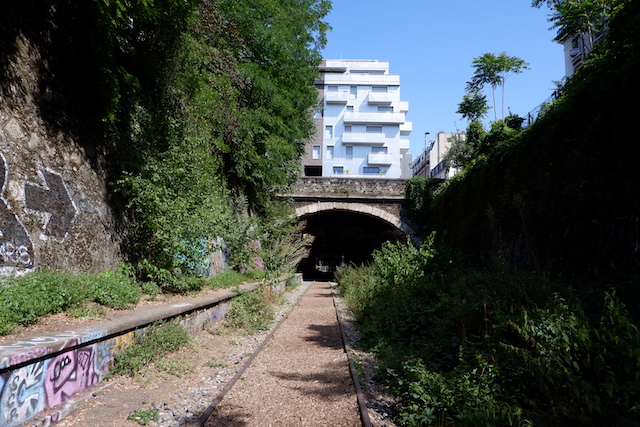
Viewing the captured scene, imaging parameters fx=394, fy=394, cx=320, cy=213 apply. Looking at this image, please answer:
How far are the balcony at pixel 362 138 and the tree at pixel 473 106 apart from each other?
21070mm

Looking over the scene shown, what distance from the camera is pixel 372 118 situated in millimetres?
46906

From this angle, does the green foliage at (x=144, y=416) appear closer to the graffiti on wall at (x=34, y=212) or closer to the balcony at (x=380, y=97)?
the graffiti on wall at (x=34, y=212)

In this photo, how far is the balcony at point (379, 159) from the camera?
151 ft

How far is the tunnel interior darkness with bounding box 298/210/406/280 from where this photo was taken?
24.3m

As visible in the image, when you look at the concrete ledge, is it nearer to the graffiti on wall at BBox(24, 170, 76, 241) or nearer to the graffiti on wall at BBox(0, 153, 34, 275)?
the graffiti on wall at BBox(0, 153, 34, 275)

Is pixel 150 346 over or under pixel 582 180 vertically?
under

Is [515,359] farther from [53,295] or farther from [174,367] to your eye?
[53,295]

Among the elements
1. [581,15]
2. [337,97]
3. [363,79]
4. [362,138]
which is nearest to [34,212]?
[581,15]

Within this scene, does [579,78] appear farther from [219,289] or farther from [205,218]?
[219,289]

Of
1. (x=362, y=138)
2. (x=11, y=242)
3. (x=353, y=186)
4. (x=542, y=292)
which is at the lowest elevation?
(x=542, y=292)

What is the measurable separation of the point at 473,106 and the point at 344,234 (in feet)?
42.2

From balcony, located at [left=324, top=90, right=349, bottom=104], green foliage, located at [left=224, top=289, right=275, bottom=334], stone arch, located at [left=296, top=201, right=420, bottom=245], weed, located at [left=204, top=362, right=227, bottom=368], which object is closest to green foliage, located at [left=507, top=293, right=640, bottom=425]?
weed, located at [left=204, top=362, right=227, bottom=368]

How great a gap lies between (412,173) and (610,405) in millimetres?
74408

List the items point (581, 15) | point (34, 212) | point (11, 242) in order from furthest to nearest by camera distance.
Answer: point (581, 15) → point (34, 212) → point (11, 242)
